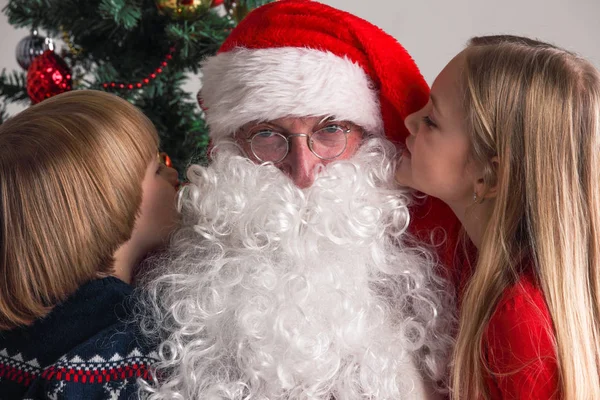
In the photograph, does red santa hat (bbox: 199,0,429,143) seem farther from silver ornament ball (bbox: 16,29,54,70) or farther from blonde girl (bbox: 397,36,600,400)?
silver ornament ball (bbox: 16,29,54,70)

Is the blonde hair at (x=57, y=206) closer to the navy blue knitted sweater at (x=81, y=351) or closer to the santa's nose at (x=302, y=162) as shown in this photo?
the navy blue knitted sweater at (x=81, y=351)

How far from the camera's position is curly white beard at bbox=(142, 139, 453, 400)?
1.23 meters

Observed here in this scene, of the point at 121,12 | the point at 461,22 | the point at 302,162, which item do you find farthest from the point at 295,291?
the point at 461,22

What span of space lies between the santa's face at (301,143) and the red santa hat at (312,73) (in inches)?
1.3

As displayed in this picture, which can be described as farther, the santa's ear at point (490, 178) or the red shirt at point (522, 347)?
the santa's ear at point (490, 178)

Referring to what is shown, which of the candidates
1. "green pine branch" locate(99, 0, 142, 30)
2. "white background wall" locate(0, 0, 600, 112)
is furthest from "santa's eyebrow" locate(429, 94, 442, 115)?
"white background wall" locate(0, 0, 600, 112)

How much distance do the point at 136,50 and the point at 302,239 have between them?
85cm

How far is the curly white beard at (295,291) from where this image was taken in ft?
4.05

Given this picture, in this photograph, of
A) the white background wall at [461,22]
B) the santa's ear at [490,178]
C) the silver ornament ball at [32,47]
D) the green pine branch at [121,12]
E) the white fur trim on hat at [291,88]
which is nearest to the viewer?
the santa's ear at [490,178]

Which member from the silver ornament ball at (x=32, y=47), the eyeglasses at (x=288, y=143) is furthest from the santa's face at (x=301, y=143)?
the silver ornament ball at (x=32, y=47)

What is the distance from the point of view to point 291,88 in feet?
4.56

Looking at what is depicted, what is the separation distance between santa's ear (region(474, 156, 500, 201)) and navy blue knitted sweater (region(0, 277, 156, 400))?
68cm

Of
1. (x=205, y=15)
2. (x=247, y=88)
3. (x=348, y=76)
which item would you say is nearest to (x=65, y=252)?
(x=247, y=88)

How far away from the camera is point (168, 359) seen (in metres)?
1.27
